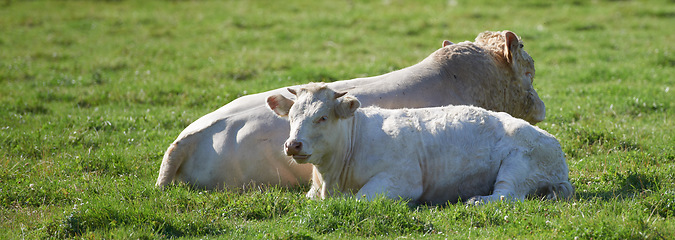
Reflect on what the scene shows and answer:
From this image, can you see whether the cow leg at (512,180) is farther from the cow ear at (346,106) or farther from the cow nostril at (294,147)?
the cow nostril at (294,147)

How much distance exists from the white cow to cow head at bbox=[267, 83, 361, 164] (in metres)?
0.02

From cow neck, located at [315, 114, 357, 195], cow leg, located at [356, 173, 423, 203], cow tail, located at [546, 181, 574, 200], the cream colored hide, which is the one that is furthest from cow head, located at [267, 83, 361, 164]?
cow tail, located at [546, 181, 574, 200]

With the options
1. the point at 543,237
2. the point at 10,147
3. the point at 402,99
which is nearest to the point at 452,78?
the point at 402,99

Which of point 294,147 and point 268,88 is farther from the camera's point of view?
point 268,88

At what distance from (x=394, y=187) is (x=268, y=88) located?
7026 millimetres

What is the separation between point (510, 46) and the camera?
10.1 m

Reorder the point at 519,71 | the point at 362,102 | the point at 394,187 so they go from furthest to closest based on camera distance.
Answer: the point at 519,71
the point at 362,102
the point at 394,187

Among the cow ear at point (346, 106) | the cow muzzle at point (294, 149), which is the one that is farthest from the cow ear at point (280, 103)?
the cow muzzle at point (294, 149)

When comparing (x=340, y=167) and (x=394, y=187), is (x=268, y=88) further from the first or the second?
(x=394, y=187)

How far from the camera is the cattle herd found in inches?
287

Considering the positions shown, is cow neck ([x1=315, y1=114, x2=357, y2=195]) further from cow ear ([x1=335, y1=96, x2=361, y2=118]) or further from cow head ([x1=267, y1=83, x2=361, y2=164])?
cow ear ([x1=335, y1=96, x2=361, y2=118])

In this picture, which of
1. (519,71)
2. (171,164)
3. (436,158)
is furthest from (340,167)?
(519,71)

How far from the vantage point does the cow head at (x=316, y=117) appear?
23.1ft

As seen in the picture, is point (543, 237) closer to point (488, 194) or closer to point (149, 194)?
point (488, 194)
